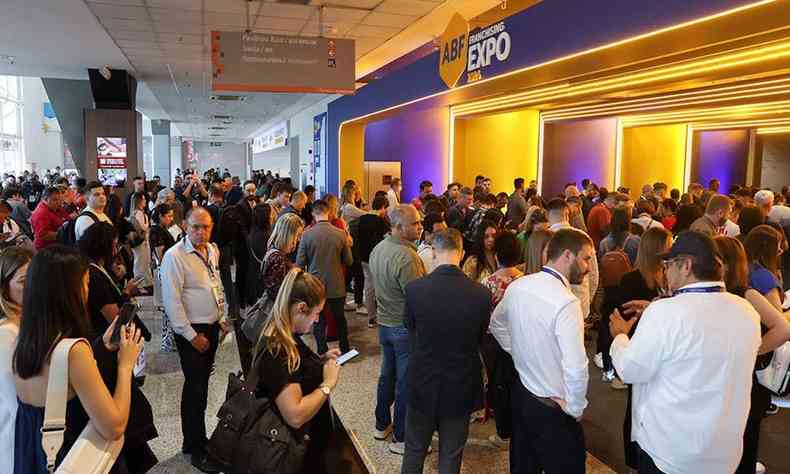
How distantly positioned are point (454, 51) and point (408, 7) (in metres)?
0.81

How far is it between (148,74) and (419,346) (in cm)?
1218

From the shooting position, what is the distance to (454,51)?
7.23m

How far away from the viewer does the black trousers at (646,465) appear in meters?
2.29

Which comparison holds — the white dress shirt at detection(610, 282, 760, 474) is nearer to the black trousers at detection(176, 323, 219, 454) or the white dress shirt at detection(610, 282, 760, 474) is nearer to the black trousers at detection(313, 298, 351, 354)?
the black trousers at detection(176, 323, 219, 454)

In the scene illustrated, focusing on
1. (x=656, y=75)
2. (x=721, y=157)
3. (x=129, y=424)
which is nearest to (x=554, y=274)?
(x=129, y=424)

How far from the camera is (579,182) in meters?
15.0

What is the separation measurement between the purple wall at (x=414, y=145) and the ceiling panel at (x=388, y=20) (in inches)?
220

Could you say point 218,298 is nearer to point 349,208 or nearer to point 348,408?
point 348,408

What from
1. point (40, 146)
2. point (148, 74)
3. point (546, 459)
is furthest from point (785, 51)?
point (40, 146)

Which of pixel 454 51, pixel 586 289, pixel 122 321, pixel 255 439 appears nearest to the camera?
pixel 255 439

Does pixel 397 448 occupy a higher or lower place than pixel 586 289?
lower

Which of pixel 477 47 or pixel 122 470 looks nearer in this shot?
pixel 122 470

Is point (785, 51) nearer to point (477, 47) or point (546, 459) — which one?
point (477, 47)

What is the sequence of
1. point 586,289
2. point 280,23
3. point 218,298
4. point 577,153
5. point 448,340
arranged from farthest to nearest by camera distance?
point 577,153 < point 280,23 < point 586,289 < point 218,298 < point 448,340
